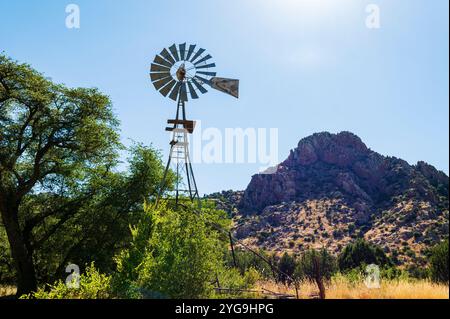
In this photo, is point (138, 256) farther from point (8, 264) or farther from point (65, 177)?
point (8, 264)

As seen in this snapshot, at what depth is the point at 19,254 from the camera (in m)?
19.5

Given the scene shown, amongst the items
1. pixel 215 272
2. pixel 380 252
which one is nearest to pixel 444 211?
pixel 380 252

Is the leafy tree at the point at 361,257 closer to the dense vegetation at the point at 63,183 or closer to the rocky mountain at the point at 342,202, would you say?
the rocky mountain at the point at 342,202

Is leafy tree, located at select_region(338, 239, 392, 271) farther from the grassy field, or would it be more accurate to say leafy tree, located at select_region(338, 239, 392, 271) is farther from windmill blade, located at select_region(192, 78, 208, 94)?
windmill blade, located at select_region(192, 78, 208, 94)

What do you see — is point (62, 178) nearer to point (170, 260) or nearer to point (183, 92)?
point (183, 92)

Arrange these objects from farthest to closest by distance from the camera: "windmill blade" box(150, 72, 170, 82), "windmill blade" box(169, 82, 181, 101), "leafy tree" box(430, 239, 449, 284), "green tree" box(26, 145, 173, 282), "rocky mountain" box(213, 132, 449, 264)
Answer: "rocky mountain" box(213, 132, 449, 264), "leafy tree" box(430, 239, 449, 284), "green tree" box(26, 145, 173, 282), "windmill blade" box(150, 72, 170, 82), "windmill blade" box(169, 82, 181, 101)

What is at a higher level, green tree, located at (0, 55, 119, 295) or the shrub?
green tree, located at (0, 55, 119, 295)

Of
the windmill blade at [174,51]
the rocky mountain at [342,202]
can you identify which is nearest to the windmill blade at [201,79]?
the windmill blade at [174,51]

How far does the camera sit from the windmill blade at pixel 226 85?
14891 millimetres

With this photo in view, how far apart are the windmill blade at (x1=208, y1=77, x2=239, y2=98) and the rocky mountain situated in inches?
2076

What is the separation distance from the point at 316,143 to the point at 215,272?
98.9 meters

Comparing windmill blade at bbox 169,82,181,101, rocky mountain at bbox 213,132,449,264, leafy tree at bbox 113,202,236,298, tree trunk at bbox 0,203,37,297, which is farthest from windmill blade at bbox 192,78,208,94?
rocky mountain at bbox 213,132,449,264

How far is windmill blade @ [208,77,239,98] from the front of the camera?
14.9 meters

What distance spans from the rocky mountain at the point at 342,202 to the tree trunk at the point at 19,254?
166 feet
